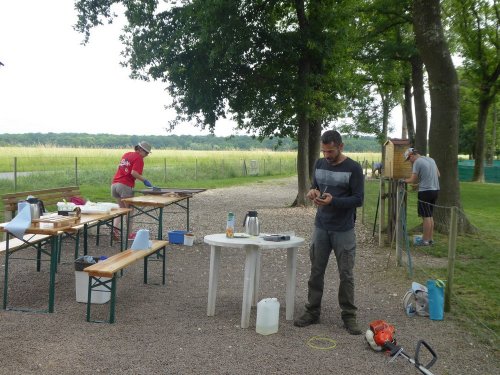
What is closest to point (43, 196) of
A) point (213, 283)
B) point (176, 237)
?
point (176, 237)

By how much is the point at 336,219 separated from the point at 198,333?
172 cm

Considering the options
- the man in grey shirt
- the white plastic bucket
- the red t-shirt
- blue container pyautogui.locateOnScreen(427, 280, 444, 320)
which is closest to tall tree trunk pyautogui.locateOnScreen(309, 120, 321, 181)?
the man in grey shirt

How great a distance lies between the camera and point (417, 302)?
594 centimetres

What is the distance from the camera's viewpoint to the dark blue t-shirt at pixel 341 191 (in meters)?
5.22

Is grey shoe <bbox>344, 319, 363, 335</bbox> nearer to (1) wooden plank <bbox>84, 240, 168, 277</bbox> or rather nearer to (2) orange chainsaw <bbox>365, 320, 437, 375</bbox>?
(2) orange chainsaw <bbox>365, 320, 437, 375</bbox>

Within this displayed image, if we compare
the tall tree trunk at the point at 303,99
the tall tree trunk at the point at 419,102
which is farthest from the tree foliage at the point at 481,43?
the tall tree trunk at the point at 303,99

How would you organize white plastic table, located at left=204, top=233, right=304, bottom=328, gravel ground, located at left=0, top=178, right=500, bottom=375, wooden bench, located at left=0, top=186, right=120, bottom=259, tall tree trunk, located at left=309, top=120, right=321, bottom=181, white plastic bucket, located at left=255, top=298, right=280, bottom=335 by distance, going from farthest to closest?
tall tree trunk, located at left=309, top=120, right=321, bottom=181 < wooden bench, located at left=0, top=186, right=120, bottom=259 < white plastic table, located at left=204, top=233, right=304, bottom=328 < white plastic bucket, located at left=255, top=298, right=280, bottom=335 < gravel ground, located at left=0, top=178, right=500, bottom=375

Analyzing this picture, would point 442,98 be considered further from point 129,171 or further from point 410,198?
point 410,198

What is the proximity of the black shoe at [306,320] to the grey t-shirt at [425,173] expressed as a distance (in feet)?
17.4

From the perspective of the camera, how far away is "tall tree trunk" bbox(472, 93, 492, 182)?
31.0 m

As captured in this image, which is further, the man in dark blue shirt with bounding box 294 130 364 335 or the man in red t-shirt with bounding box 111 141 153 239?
the man in red t-shirt with bounding box 111 141 153 239

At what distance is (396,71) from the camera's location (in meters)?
29.8

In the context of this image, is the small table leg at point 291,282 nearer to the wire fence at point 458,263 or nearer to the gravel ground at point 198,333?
the gravel ground at point 198,333

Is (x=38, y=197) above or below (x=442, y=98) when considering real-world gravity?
below
